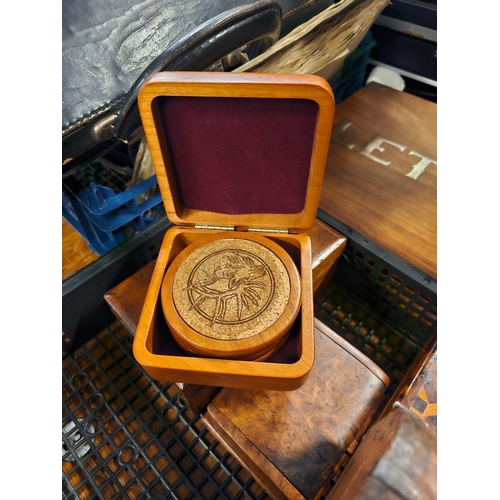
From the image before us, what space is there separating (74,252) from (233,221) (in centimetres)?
78

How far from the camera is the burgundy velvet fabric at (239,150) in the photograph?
2.15 feet

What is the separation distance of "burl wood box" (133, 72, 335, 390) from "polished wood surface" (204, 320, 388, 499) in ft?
0.50

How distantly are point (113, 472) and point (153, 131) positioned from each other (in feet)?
2.82

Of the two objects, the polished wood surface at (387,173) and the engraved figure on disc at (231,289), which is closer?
the engraved figure on disc at (231,289)

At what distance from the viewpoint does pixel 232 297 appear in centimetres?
72

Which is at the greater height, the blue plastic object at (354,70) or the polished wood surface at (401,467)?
the polished wood surface at (401,467)

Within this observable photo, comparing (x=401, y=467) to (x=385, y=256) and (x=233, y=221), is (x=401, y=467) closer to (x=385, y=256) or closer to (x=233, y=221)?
(x=233, y=221)

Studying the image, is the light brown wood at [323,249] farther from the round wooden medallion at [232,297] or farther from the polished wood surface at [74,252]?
the polished wood surface at [74,252]

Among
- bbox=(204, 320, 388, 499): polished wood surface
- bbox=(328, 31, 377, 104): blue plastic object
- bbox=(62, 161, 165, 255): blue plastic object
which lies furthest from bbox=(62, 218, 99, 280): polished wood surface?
bbox=(328, 31, 377, 104): blue plastic object

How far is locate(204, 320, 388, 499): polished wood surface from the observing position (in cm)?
73

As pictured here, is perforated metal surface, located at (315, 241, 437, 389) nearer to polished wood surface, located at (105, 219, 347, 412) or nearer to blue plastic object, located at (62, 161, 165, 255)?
polished wood surface, located at (105, 219, 347, 412)

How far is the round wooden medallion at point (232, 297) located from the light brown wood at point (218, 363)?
2 cm

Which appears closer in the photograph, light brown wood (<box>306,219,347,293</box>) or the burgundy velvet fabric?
the burgundy velvet fabric

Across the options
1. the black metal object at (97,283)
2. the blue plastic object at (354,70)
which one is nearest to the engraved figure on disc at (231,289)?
the black metal object at (97,283)
